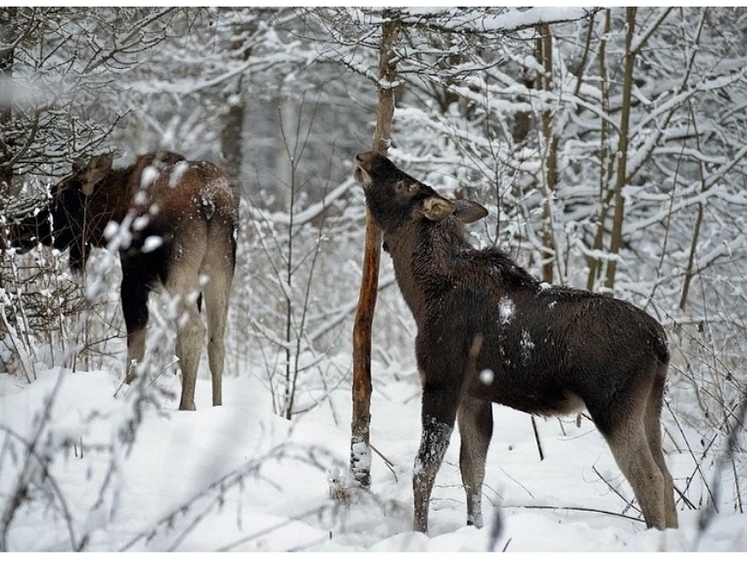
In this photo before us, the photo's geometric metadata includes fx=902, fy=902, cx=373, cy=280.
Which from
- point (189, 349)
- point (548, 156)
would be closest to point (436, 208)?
point (189, 349)

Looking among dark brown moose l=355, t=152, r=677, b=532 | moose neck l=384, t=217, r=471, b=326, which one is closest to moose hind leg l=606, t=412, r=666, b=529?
dark brown moose l=355, t=152, r=677, b=532

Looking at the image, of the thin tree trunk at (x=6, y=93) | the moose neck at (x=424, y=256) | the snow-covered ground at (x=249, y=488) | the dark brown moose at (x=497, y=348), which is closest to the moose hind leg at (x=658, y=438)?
the dark brown moose at (x=497, y=348)

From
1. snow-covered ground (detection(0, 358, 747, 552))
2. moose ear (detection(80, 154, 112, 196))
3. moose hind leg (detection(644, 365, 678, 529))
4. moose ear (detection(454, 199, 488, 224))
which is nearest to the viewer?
snow-covered ground (detection(0, 358, 747, 552))

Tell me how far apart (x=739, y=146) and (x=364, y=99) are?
23.9 ft

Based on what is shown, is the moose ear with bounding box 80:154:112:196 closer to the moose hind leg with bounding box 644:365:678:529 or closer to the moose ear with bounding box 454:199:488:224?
the moose ear with bounding box 454:199:488:224

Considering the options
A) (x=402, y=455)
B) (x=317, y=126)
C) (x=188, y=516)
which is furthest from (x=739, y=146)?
(x=317, y=126)

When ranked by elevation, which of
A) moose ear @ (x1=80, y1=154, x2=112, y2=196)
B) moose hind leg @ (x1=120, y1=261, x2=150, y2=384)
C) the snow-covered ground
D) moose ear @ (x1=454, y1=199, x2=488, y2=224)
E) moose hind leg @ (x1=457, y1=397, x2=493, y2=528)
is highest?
moose ear @ (x1=80, y1=154, x2=112, y2=196)

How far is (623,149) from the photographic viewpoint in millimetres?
8523

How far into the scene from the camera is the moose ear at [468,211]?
16.8ft

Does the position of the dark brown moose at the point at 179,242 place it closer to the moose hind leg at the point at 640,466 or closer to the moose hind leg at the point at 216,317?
the moose hind leg at the point at 216,317

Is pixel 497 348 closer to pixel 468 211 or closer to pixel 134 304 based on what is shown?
pixel 468 211

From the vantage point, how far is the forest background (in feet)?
18.6

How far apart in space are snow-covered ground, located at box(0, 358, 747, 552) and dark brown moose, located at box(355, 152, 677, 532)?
1.15 feet

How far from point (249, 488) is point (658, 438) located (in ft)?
7.09
